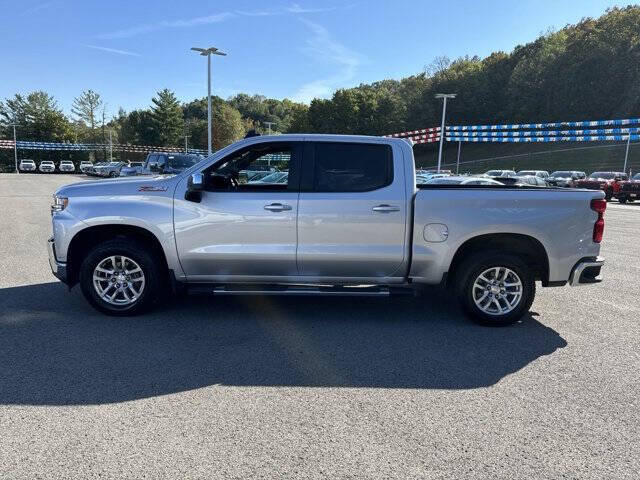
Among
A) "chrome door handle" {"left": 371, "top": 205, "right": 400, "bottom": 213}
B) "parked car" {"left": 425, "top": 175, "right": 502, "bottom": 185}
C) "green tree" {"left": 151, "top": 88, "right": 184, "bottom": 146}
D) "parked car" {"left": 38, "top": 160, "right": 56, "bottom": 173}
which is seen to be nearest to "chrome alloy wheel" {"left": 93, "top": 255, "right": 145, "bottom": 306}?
"chrome door handle" {"left": 371, "top": 205, "right": 400, "bottom": 213}

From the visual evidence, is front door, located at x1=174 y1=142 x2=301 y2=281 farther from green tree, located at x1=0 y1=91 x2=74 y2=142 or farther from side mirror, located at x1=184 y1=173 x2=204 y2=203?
green tree, located at x1=0 y1=91 x2=74 y2=142

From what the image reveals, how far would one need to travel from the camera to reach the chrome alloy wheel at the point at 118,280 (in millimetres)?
5191

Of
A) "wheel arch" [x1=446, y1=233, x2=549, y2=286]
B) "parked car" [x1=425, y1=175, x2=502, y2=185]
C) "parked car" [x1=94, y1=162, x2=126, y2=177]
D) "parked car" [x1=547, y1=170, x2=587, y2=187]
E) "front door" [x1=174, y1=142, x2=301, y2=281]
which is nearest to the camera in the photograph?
"front door" [x1=174, y1=142, x2=301, y2=281]

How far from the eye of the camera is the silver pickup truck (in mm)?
4984

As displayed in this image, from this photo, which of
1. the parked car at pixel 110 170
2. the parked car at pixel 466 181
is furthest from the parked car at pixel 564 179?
the parked car at pixel 110 170

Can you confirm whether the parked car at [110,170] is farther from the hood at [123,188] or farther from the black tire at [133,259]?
the black tire at [133,259]

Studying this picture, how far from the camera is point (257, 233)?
5.03m

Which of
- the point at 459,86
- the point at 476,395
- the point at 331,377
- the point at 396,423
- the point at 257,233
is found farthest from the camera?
the point at 459,86

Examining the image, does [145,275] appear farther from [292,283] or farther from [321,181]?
[321,181]

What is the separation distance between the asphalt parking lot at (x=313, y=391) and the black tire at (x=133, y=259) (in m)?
0.15

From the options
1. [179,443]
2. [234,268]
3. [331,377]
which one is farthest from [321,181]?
[179,443]

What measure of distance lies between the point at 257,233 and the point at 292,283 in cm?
65

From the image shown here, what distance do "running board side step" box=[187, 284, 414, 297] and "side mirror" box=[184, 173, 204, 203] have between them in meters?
0.95

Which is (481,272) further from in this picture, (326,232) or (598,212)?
(326,232)
